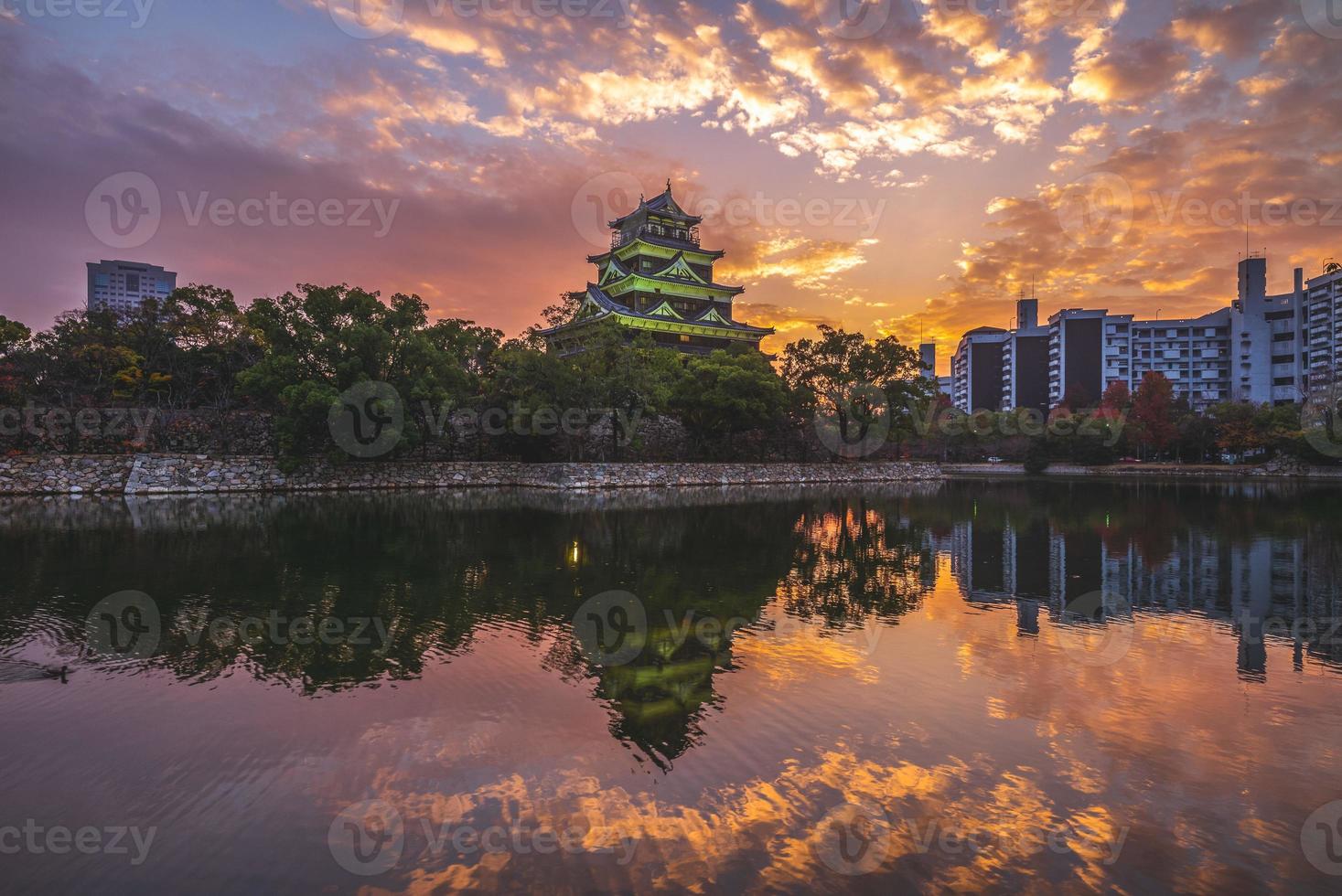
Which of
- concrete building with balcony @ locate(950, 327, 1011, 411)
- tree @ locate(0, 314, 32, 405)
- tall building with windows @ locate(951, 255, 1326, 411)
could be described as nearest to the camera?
tree @ locate(0, 314, 32, 405)

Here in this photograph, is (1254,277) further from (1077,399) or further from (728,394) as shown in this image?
(728,394)

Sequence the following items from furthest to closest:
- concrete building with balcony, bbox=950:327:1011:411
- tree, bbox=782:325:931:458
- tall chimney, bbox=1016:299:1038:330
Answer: concrete building with balcony, bbox=950:327:1011:411
tall chimney, bbox=1016:299:1038:330
tree, bbox=782:325:931:458

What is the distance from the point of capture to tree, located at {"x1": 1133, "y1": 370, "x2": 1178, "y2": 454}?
52406 millimetres

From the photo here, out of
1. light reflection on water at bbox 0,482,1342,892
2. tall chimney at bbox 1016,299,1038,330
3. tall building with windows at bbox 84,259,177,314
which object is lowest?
light reflection on water at bbox 0,482,1342,892

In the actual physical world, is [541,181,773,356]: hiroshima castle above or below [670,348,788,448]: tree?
above

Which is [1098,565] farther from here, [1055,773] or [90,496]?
[90,496]

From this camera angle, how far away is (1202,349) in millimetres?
69812

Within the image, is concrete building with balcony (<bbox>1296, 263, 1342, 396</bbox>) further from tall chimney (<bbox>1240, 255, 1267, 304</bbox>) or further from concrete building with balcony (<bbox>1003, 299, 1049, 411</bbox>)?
concrete building with balcony (<bbox>1003, 299, 1049, 411</bbox>)

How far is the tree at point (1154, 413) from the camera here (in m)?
52.4

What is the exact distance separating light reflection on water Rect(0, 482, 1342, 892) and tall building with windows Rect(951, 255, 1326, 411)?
211 ft

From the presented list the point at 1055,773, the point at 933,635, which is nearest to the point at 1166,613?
the point at 933,635

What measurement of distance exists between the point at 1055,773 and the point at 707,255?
49.0 meters

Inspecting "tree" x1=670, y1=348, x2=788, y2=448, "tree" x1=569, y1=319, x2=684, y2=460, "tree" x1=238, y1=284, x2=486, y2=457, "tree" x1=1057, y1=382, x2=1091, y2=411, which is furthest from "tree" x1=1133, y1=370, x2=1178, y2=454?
"tree" x1=238, y1=284, x2=486, y2=457

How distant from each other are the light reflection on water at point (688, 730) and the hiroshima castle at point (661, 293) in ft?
113
